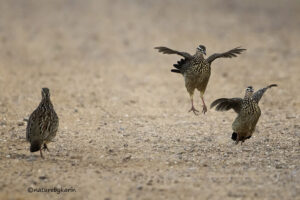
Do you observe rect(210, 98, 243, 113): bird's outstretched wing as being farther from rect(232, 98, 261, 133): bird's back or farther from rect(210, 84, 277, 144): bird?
rect(232, 98, 261, 133): bird's back

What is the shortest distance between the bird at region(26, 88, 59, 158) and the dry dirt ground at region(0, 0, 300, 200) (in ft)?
0.89

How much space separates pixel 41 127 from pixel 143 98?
187 inches

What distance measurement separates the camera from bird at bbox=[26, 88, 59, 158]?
753 cm

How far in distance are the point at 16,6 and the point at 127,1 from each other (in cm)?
440

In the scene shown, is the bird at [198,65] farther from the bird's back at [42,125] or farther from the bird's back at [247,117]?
the bird's back at [42,125]

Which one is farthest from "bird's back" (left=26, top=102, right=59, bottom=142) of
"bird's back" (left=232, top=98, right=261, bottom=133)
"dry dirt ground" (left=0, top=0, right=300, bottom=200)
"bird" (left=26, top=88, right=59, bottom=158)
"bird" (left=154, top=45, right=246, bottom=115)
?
"bird's back" (left=232, top=98, right=261, bottom=133)

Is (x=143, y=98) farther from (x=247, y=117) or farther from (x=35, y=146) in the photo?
(x=35, y=146)

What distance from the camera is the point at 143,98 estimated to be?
478 inches

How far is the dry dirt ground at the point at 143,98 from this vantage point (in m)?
6.96

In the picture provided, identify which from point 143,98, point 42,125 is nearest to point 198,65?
point 143,98

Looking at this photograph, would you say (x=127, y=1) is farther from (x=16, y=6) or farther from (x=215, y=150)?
(x=215, y=150)

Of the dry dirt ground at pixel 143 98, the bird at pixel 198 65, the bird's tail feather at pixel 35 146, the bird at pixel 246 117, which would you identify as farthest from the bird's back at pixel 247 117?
the bird's tail feather at pixel 35 146

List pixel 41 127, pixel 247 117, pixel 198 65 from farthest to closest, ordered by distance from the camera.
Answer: pixel 198 65 < pixel 247 117 < pixel 41 127

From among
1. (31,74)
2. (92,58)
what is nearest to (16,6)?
(92,58)
